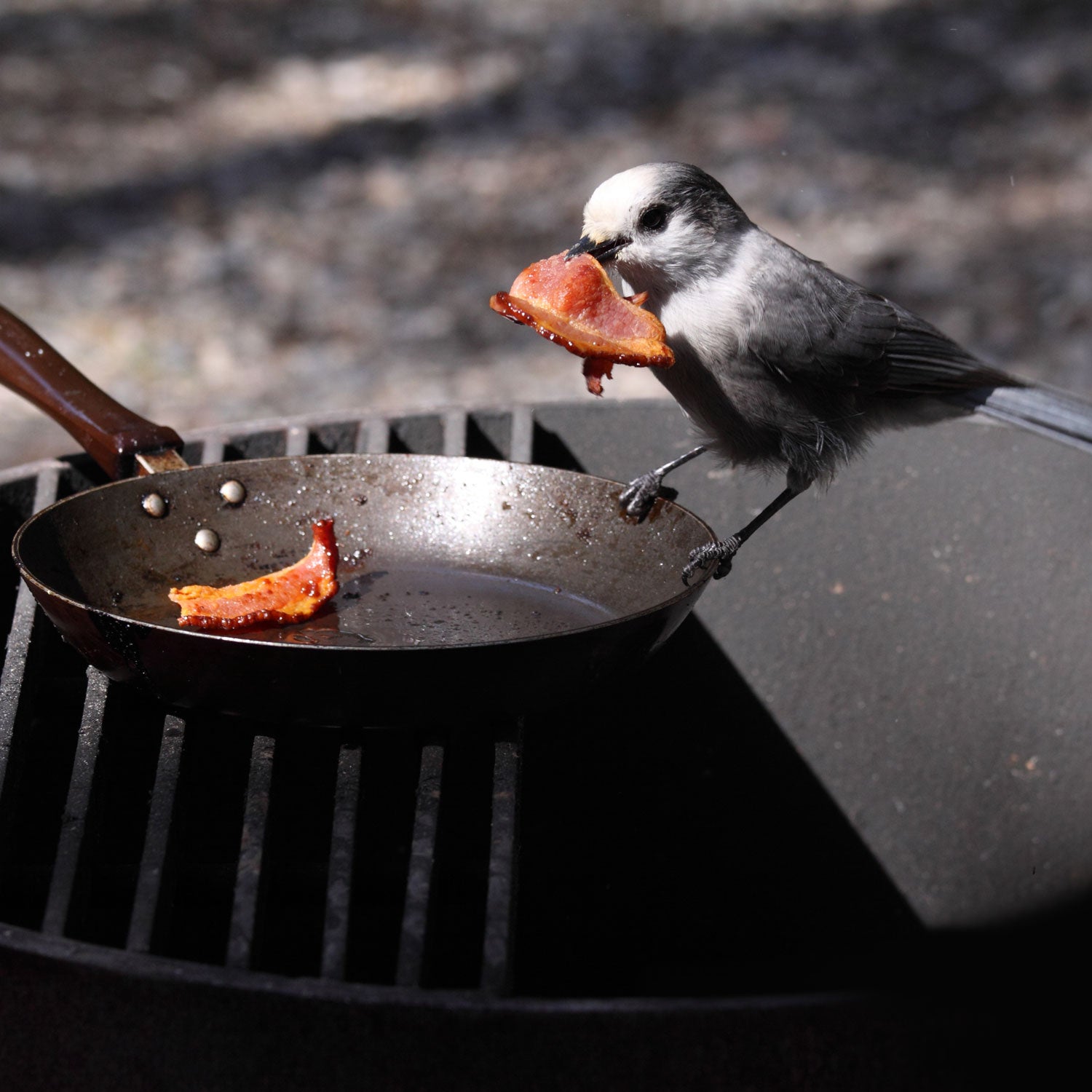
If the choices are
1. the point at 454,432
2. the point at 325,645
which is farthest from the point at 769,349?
the point at 325,645

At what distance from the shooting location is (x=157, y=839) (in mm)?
1479

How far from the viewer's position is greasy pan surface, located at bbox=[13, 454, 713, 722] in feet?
4.85

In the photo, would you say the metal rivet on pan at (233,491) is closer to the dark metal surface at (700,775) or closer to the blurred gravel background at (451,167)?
the dark metal surface at (700,775)

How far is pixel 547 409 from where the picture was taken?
8.41ft

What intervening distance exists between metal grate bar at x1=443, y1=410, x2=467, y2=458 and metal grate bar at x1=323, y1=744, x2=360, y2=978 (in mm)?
821

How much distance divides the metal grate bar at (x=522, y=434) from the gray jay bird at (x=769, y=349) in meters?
0.30

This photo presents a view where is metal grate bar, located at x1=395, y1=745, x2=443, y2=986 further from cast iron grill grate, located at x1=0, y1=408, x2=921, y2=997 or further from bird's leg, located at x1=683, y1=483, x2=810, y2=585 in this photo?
bird's leg, located at x1=683, y1=483, x2=810, y2=585

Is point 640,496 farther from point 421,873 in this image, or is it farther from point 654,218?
point 421,873

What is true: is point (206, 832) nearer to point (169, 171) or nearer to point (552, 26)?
point (169, 171)

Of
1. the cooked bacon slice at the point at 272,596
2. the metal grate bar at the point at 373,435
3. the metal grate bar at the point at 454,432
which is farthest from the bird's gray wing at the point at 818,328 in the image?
the cooked bacon slice at the point at 272,596

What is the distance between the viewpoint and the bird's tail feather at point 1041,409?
7.18ft

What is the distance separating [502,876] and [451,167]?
558 centimetres

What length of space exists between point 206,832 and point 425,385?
10.1 feet

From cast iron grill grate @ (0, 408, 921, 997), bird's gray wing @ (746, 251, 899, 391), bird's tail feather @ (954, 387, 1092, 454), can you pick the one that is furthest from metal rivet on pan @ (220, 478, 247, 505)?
bird's tail feather @ (954, 387, 1092, 454)
